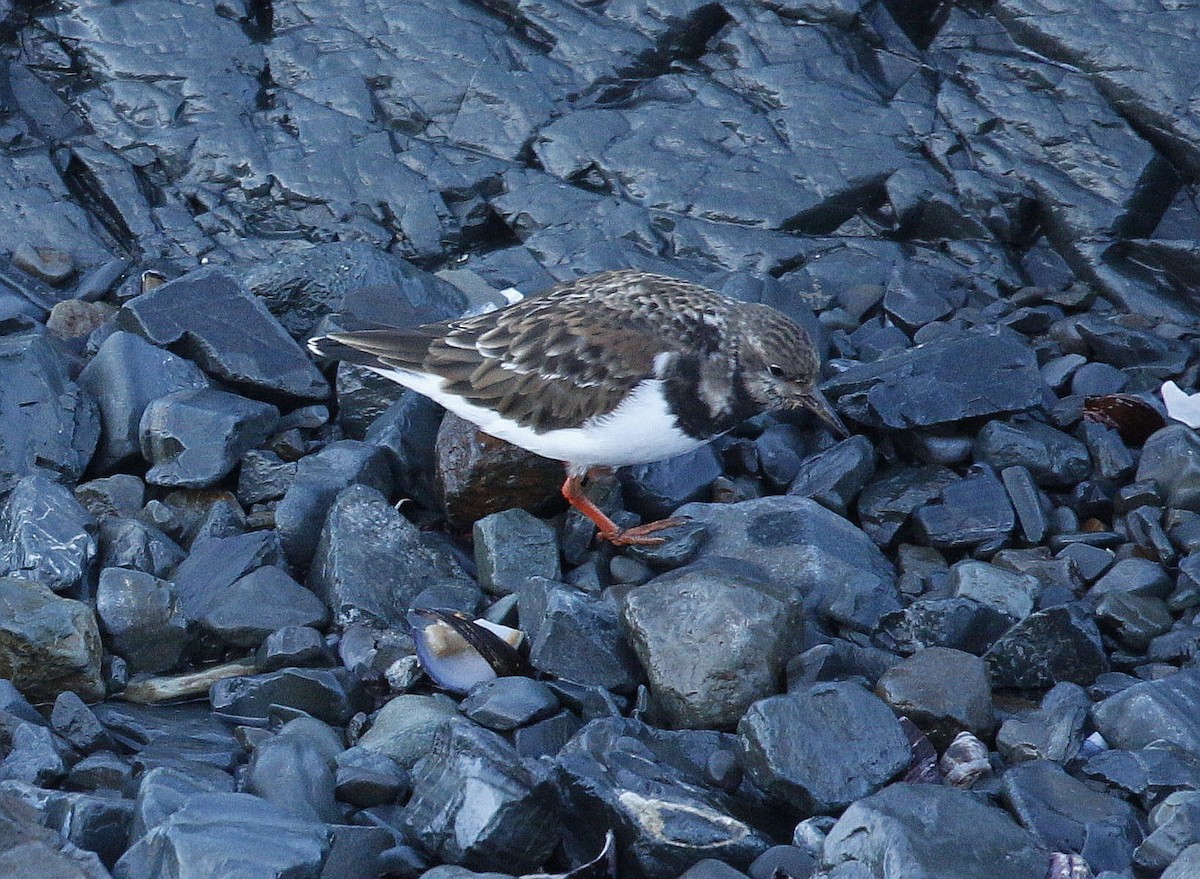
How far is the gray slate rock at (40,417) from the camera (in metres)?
5.74

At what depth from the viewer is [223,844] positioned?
357cm

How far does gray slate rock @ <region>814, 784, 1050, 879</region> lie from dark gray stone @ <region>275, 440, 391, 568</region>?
103 inches

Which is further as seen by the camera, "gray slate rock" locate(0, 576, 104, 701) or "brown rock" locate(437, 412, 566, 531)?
"brown rock" locate(437, 412, 566, 531)

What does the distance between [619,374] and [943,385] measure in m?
1.56

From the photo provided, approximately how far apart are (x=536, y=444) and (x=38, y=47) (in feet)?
15.6

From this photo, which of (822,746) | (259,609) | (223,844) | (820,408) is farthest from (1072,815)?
(259,609)

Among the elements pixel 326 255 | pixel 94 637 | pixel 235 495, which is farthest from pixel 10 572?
pixel 326 255

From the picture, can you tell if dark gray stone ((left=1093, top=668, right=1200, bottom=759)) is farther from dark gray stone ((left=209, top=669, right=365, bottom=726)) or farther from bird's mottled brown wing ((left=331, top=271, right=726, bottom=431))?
Result: dark gray stone ((left=209, top=669, right=365, bottom=726))

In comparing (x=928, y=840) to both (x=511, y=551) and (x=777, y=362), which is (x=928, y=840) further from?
(x=777, y=362)

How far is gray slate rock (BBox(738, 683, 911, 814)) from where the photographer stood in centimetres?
403

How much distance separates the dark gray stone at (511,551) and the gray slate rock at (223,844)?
1681 millimetres

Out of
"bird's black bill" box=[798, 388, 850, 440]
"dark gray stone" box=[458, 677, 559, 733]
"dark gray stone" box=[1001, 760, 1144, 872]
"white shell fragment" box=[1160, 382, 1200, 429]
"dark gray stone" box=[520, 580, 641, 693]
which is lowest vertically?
"dark gray stone" box=[458, 677, 559, 733]

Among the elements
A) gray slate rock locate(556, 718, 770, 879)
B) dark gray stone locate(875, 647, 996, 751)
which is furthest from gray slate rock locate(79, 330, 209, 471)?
dark gray stone locate(875, 647, 996, 751)

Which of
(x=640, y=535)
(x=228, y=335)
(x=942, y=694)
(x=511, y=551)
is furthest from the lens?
(x=228, y=335)
